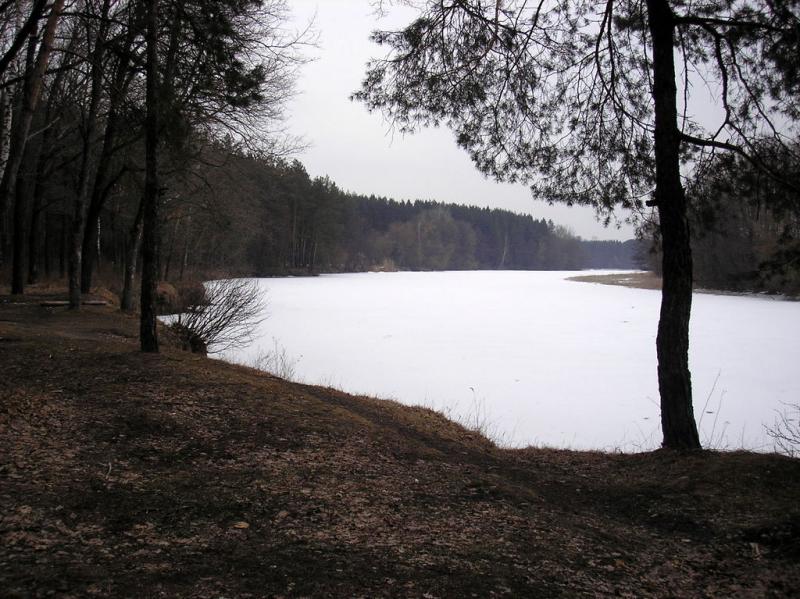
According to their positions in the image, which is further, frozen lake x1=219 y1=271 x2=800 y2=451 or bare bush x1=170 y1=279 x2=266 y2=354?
bare bush x1=170 y1=279 x2=266 y2=354

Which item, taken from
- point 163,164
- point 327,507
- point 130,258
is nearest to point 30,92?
point 163,164

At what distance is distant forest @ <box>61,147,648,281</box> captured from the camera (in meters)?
16.8

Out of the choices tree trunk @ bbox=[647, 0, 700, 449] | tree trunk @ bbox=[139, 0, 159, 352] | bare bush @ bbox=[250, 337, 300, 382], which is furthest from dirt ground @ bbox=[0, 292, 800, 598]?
bare bush @ bbox=[250, 337, 300, 382]

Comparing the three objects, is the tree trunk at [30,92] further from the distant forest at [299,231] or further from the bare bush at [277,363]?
the bare bush at [277,363]

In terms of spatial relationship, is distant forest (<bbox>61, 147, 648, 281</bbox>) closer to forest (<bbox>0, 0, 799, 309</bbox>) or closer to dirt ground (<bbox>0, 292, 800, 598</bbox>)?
forest (<bbox>0, 0, 799, 309</bbox>)

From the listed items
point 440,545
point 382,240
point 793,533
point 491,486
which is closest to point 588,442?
point 491,486

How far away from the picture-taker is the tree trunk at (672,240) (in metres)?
5.56

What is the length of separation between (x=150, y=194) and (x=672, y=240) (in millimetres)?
6314

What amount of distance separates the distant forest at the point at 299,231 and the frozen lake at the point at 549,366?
3.13 m

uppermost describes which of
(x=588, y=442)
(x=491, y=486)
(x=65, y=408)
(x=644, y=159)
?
(x=644, y=159)

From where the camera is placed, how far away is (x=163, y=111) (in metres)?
6.73

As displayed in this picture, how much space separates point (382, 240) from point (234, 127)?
72219mm

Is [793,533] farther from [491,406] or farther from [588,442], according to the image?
[491,406]

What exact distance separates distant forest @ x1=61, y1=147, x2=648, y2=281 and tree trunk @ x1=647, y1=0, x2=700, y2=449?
3471 mm
